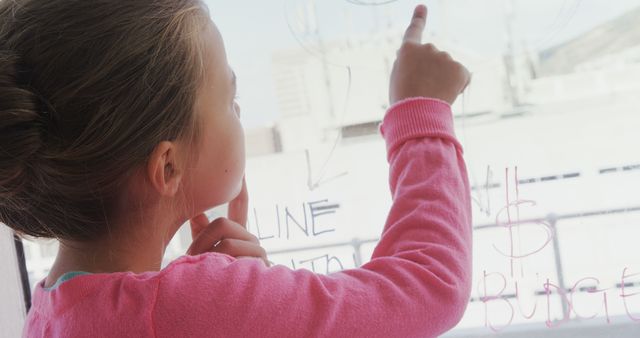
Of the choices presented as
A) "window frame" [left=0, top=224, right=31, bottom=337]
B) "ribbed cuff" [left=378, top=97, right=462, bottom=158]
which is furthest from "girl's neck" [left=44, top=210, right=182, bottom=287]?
"window frame" [left=0, top=224, right=31, bottom=337]

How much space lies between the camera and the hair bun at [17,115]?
416mm

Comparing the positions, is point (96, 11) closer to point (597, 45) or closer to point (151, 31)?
point (151, 31)

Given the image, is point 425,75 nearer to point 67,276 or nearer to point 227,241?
point 227,241

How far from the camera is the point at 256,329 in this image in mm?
412

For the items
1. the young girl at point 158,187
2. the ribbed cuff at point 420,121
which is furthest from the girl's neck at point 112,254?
the ribbed cuff at point 420,121

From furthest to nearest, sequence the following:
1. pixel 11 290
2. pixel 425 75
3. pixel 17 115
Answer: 1. pixel 11 290
2. pixel 425 75
3. pixel 17 115

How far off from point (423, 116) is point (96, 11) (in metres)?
0.24

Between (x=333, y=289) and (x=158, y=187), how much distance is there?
5.5 inches

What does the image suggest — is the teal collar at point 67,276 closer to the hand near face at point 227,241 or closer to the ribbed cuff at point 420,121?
the hand near face at point 227,241

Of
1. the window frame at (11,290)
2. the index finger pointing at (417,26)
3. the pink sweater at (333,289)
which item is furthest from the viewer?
the window frame at (11,290)

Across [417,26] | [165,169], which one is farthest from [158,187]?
[417,26]

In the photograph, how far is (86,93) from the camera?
420mm

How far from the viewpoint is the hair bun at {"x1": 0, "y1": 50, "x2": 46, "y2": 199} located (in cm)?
42

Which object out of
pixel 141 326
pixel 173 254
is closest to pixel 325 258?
pixel 173 254
